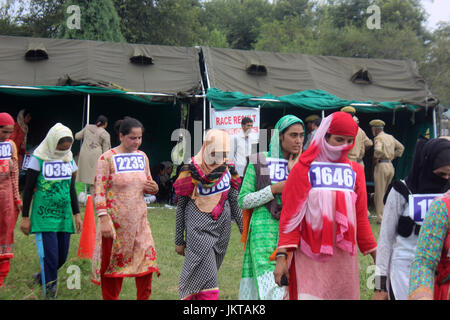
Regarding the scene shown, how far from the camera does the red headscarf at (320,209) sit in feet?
10.6

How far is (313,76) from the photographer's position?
44.5 feet

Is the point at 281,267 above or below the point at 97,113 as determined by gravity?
below

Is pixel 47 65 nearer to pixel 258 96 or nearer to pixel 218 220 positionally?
pixel 258 96

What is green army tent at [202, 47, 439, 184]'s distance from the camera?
1207cm

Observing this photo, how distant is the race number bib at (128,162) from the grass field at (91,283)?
1413 millimetres

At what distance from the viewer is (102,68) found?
1238 centimetres

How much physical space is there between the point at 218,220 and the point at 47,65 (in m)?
9.25

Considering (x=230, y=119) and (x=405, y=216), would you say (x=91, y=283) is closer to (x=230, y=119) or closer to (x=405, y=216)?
(x=405, y=216)

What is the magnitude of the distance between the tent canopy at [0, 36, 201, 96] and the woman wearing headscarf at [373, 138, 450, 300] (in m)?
8.84

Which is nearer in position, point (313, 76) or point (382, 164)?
point (382, 164)

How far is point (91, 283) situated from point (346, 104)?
826 centimetres

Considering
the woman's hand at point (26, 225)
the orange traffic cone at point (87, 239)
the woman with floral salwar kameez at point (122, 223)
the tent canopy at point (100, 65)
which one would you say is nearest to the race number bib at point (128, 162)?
the woman with floral salwar kameez at point (122, 223)

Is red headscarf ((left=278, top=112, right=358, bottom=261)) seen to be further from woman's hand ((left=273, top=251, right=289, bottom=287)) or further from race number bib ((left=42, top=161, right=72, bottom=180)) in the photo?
race number bib ((left=42, top=161, right=72, bottom=180))

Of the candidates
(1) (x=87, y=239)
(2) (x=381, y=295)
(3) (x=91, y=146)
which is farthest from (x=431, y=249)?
(3) (x=91, y=146)
